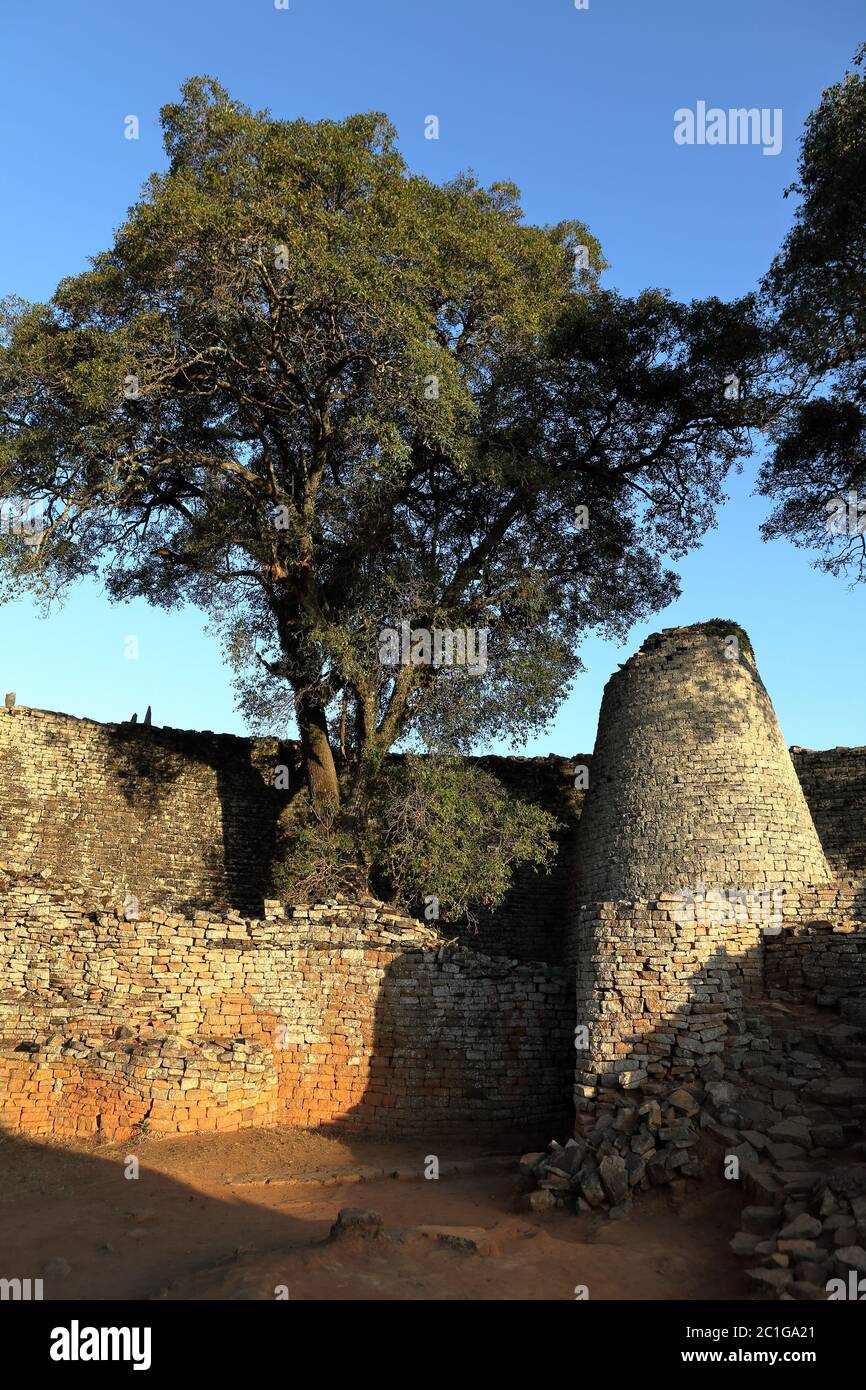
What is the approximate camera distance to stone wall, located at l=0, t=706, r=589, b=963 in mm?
16219

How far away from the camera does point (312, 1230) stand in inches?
314

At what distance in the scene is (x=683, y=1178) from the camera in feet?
26.5

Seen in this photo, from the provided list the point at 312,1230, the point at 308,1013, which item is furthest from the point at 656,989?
the point at 308,1013

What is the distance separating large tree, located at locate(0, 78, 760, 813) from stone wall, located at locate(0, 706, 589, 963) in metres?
2.21

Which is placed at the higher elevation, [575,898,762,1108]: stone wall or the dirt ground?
[575,898,762,1108]: stone wall

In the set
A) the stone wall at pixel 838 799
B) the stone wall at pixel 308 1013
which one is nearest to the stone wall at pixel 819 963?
the stone wall at pixel 308 1013

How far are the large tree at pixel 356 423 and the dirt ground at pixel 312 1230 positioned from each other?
648cm

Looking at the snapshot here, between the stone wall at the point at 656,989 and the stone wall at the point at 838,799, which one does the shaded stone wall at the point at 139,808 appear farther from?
the stone wall at the point at 838,799

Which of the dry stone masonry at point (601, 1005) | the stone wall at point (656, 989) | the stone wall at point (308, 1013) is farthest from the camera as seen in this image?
the stone wall at point (308, 1013)

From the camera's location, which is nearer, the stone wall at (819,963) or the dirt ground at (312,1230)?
the dirt ground at (312,1230)

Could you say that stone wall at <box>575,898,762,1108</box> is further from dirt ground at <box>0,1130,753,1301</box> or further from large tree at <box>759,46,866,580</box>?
large tree at <box>759,46,866,580</box>

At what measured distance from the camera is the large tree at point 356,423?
48.5ft

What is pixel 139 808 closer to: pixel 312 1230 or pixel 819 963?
pixel 312 1230

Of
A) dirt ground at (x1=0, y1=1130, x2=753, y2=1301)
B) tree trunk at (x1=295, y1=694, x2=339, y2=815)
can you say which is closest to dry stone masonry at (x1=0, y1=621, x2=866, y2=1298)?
dirt ground at (x1=0, y1=1130, x2=753, y2=1301)
